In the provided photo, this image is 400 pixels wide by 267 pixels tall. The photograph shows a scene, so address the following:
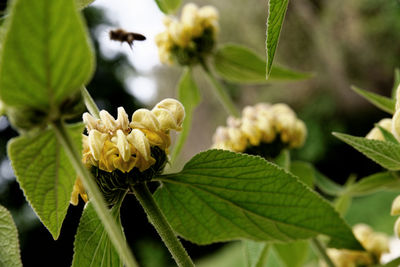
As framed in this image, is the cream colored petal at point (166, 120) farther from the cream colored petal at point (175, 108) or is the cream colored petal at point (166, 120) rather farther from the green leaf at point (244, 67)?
the green leaf at point (244, 67)

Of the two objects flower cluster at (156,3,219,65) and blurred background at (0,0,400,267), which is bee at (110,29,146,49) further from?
blurred background at (0,0,400,267)

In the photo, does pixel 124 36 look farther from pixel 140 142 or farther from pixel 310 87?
pixel 310 87

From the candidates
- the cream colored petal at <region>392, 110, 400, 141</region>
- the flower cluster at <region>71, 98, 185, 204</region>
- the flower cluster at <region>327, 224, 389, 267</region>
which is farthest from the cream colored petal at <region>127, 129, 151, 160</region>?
the flower cluster at <region>327, 224, 389, 267</region>

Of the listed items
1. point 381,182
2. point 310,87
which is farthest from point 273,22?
point 310,87

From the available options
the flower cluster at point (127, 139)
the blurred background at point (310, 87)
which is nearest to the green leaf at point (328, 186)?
Answer: the flower cluster at point (127, 139)

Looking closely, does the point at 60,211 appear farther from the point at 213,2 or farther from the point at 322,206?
the point at 213,2

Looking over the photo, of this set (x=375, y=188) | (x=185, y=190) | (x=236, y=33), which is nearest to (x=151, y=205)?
(x=185, y=190)
